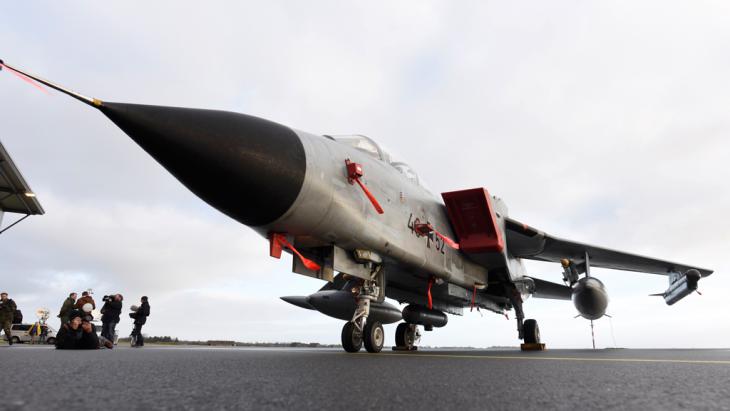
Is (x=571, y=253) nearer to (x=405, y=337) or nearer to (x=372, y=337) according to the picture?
(x=405, y=337)

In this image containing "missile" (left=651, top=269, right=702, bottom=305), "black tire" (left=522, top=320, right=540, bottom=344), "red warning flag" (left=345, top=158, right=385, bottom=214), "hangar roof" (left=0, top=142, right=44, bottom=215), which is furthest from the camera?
"hangar roof" (left=0, top=142, right=44, bottom=215)

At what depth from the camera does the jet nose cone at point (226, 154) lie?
3802 mm

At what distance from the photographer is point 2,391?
1.45m

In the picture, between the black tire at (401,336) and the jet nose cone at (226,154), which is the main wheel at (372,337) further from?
the black tire at (401,336)

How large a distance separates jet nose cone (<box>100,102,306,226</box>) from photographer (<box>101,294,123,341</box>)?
779 centimetres

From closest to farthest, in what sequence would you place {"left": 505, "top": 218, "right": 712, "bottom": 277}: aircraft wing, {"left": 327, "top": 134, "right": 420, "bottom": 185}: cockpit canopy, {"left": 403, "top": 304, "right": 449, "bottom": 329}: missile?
{"left": 327, "top": 134, "right": 420, "bottom": 185}: cockpit canopy, {"left": 403, "top": 304, "right": 449, "bottom": 329}: missile, {"left": 505, "top": 218, "right": 712, "bottom": 277}: aircraft wing

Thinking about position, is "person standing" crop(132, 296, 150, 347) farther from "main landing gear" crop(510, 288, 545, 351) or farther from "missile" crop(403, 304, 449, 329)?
"main landing gear" crop(510, 288, 545, 351)

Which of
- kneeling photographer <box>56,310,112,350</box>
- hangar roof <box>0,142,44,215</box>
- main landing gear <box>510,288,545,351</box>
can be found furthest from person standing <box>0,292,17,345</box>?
main landing gear <box>510,288,545,351</box>

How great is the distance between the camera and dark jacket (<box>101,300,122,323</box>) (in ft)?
34.0

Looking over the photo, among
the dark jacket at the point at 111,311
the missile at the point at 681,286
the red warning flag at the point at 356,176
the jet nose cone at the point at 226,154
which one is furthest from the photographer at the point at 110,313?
the missile at the point at 681,286

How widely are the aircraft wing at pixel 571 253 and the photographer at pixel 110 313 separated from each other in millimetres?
9340

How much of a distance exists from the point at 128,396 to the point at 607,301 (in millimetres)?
9410

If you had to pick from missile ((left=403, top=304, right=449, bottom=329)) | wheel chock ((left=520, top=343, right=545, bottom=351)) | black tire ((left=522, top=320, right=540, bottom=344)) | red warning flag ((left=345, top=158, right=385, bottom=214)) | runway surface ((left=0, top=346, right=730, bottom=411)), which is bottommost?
runway surface ((left=0, top=346, right=730, bottom=411))

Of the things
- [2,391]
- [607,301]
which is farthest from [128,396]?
[607,301]
